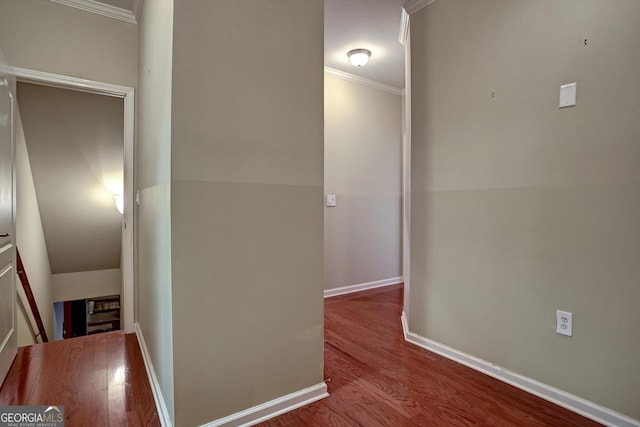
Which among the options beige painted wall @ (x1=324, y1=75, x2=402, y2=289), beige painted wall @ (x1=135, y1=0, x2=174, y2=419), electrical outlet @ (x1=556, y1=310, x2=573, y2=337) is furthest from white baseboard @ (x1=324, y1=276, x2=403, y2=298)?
electrical outlet @ (x1=556, y1=310, x2=573, y2=337)

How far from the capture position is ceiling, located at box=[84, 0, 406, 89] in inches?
96.9

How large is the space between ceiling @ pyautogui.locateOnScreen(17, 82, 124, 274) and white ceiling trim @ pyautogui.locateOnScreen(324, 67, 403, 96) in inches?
94.8

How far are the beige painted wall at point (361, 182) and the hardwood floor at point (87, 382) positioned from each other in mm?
2091

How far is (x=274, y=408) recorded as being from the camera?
1.57 metres

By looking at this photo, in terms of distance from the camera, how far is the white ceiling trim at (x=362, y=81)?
11.9 feet

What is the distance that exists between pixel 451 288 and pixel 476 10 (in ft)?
5.86

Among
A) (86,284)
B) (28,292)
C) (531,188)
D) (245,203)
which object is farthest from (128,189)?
(86,284)

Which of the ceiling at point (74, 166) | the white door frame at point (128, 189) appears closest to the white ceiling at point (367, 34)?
the white door frame at point (128, 189)

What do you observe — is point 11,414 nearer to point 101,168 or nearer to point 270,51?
point 270,51

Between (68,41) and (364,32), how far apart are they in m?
2.34

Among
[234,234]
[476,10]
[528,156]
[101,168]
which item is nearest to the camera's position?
[234,234]

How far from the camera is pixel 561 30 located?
164 centimetres

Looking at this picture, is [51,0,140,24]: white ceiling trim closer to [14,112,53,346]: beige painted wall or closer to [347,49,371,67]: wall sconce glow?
[14,112,53,346]: beige painted wall

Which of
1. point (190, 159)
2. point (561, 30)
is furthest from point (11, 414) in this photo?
point (561, 30)
